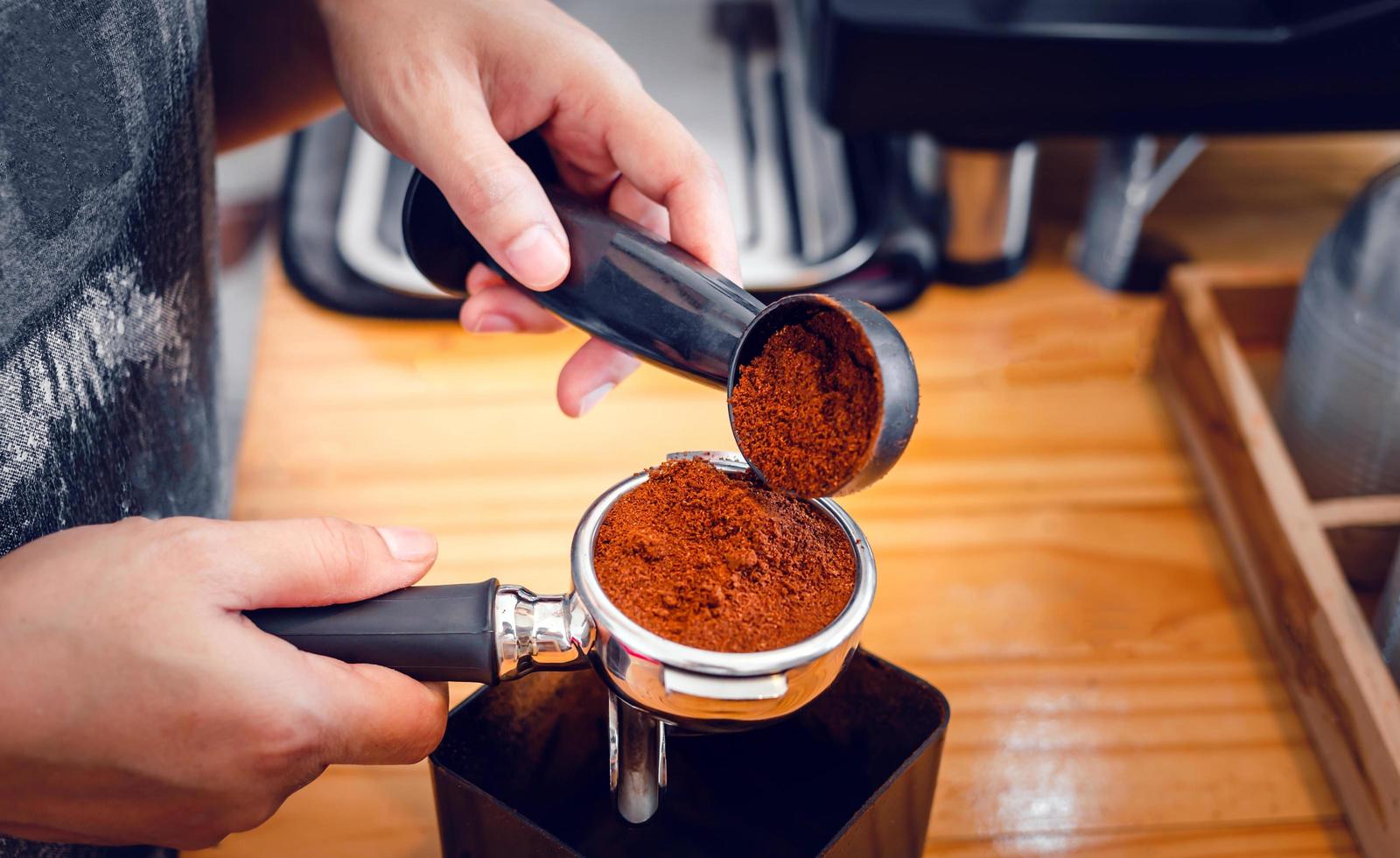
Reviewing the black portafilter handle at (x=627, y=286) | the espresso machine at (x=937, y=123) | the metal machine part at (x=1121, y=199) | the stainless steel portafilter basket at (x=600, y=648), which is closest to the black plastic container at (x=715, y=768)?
the stainless steel portafilter basket at (x=600, y=648)

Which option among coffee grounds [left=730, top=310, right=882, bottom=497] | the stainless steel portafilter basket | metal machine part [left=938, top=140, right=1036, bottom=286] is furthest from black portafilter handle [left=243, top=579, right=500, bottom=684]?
metal machine part [left=938, top=140, right=1036, bottom=286]

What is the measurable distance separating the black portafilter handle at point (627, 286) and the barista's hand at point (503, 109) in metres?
0.01

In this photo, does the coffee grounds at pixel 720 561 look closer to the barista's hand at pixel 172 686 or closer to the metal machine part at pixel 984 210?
the barista's hand at pixel 172 686

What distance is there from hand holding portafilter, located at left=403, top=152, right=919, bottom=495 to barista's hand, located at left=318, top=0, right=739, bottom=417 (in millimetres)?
15

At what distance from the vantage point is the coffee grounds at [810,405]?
1.33ft

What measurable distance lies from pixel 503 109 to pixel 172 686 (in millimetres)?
361

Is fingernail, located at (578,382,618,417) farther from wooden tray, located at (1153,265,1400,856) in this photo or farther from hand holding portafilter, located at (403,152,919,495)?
wooden tray, located at (1153,265,1400,856)

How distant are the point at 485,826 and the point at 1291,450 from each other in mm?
558

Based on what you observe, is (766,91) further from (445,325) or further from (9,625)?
(9,625)

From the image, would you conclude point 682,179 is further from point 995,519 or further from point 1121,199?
point 1121,199

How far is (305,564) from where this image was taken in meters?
0.42

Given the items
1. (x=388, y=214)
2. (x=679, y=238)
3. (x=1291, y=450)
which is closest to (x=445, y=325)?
(x=388, y=214)

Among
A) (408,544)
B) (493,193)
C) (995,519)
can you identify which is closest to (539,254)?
(493,193)

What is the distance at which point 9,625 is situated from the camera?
380 millimetres
